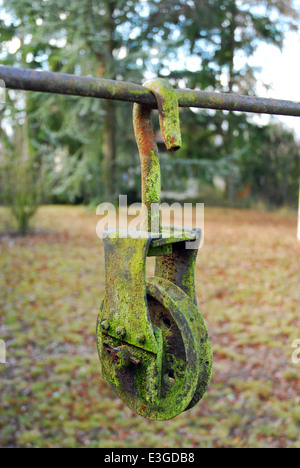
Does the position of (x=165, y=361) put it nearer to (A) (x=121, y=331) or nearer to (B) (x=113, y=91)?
(A) (x=121, y=331)

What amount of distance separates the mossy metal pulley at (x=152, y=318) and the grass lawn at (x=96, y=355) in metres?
3.11

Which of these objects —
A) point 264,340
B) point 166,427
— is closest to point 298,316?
point 264,340

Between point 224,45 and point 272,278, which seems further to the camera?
point 224,45

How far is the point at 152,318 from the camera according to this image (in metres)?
1.18

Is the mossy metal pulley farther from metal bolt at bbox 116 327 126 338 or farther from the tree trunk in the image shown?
the tree trunk

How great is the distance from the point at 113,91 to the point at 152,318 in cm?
61

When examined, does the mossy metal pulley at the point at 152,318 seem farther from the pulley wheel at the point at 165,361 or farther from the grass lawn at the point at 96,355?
the grass lawn at the point at 96,355

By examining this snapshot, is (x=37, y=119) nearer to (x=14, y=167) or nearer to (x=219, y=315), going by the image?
(x=14, y=167)

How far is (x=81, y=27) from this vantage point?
32.1ft

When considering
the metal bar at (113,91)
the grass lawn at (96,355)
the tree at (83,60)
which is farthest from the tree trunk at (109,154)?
the metal bar at (113,91)

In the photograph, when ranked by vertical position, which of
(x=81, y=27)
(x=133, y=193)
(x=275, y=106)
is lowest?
(x=275, y=106)

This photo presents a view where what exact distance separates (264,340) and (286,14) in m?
11.6

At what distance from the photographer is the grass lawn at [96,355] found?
396 cm
